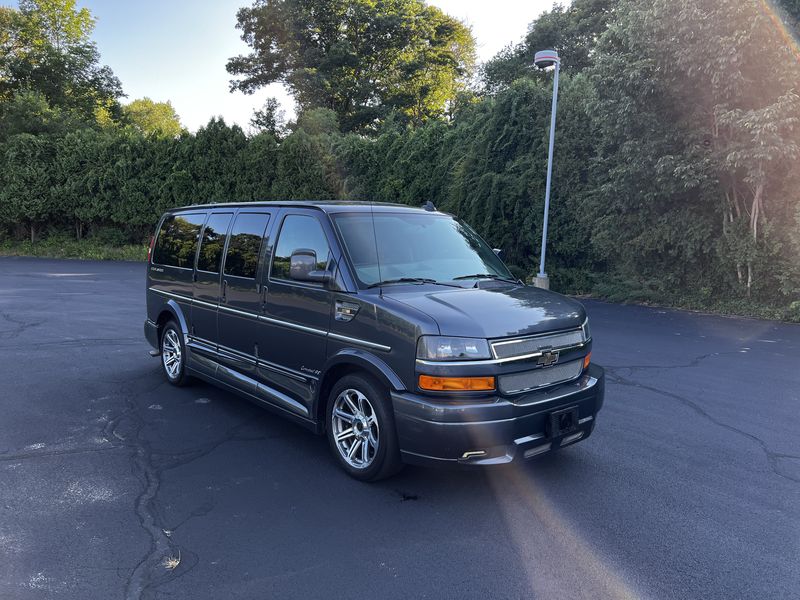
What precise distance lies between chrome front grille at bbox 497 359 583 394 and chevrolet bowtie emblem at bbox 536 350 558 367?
0.04m

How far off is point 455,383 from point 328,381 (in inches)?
46.0

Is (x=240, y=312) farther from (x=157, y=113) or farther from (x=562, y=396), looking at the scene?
(x=157, y=113)

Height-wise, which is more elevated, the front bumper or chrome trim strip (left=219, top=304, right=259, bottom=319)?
chrome trim strip (left=219, top=304, right=259, bottom=319)

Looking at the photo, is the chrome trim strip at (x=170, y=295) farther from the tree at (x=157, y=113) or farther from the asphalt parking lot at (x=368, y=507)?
the tree at (x=157, y=113)

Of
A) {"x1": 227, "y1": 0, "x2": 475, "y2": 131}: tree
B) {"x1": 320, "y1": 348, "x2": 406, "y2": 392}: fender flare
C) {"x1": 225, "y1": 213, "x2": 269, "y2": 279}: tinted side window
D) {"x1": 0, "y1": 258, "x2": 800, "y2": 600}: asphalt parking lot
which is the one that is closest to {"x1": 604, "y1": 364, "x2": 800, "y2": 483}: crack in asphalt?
{"x1": 0, "y1": 258, "x2": 800, "y2": 600}: asphalt parking lot

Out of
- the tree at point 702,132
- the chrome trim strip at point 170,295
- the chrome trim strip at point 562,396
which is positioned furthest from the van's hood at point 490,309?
the tree at point 702,132

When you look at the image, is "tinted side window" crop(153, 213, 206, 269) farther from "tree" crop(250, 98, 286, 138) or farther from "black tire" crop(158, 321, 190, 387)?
"tree" crop(250, 98, 286, 138)

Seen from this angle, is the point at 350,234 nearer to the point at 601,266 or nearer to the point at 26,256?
the point at 601,266

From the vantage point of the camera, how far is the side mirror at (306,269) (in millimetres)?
4469

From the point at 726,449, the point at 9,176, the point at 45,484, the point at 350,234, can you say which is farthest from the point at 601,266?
the point at 9,176

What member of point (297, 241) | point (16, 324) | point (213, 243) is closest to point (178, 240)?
point (213, 243)

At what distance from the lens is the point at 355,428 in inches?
170

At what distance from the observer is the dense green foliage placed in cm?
1228

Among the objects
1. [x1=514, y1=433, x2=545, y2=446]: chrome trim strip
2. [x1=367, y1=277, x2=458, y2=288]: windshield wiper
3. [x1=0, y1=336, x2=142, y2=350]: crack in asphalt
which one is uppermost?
[x1=367, y1=277, x2=458, y2=288]: windshield wiper
